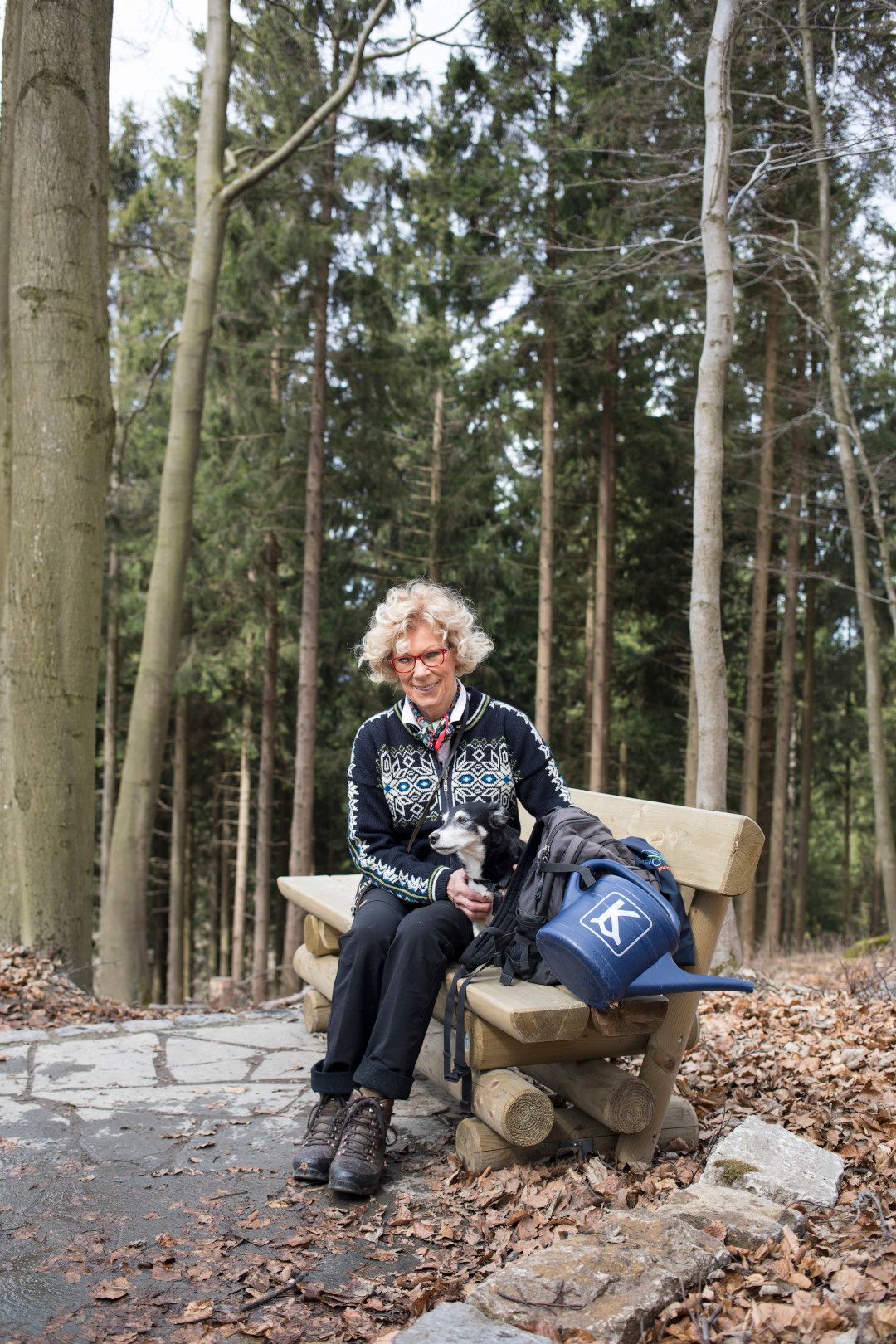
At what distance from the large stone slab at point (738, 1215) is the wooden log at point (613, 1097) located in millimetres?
364

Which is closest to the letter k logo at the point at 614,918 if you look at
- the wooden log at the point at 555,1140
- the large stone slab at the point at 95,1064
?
the wooden log at the point at 555,1140

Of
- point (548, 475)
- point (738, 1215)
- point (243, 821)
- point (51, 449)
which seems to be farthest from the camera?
point (243, 821)

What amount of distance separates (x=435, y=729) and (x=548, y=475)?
1040cm

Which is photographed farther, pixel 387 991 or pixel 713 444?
pixel 713 444

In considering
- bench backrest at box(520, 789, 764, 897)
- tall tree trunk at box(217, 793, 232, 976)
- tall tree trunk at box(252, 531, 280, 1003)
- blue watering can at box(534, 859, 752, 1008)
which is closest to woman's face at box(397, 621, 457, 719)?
bench backrest at box(520, 789, 764, 897)

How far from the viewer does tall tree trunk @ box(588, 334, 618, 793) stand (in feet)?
46.6

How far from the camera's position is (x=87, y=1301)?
244cm

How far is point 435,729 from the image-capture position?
3672 millimetres

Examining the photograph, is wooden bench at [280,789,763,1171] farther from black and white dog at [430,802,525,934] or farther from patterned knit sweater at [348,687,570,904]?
patterned knit sweater at [348,687,570,904]

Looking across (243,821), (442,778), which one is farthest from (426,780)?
(243,821)

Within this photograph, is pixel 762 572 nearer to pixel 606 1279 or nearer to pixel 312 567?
pixel 312 567

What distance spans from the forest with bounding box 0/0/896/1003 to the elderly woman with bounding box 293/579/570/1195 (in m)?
2.89

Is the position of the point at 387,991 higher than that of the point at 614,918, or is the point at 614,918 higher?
the point at 614,918

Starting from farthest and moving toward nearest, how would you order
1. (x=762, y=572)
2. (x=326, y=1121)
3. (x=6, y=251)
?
Result: (x=762, y=572) → (x=6, y=251) → (x=326, y=1121)
